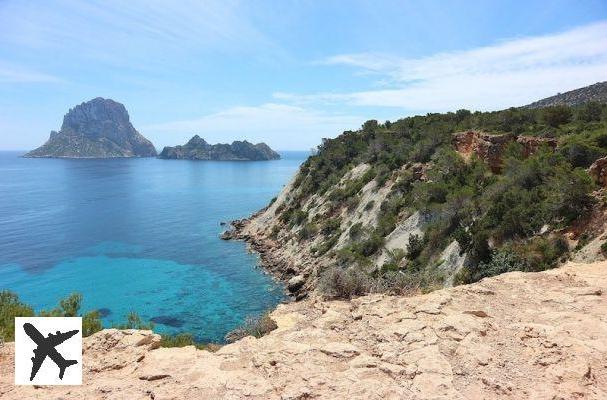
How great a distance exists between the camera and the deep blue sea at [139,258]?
39.2 meters

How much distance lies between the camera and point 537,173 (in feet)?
95.3

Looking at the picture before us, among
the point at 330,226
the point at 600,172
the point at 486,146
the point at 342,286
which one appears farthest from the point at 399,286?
the point at 330,226

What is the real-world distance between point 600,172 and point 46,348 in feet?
92.1

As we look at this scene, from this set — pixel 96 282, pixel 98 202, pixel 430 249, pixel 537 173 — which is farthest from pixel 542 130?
pixel 98 202

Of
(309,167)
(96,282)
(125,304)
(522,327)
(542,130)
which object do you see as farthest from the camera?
(309,167)

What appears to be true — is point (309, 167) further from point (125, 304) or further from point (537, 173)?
point (537, 173)

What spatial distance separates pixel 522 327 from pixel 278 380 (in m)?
5.69

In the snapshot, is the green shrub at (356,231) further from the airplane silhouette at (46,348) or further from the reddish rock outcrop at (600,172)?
the airplane silhouette at (46,348)

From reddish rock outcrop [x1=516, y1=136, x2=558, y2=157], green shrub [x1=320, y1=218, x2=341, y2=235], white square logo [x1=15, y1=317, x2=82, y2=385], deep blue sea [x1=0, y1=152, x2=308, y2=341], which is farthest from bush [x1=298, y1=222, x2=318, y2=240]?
white square logo [x1=15, y1=317, x2=82, y2=385]

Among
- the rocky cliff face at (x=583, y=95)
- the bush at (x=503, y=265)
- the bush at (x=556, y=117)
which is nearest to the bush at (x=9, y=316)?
the bush at (x=503, y=265)

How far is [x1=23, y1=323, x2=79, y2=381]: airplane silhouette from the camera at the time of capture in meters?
8.68

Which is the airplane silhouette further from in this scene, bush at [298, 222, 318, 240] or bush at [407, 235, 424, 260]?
bush at [298, 222, 318, 240]

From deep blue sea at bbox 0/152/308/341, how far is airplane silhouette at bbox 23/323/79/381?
79.4 ft

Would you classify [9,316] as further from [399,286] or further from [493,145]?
[493,145]
